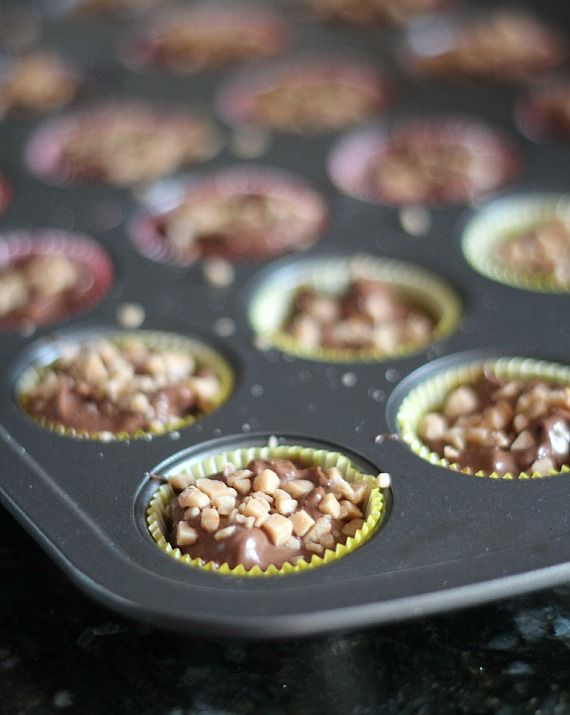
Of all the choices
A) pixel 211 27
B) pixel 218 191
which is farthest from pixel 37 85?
pixel 218 191

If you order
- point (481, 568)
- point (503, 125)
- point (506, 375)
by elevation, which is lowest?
point (503, 125)

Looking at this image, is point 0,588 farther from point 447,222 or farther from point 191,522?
point 447,222

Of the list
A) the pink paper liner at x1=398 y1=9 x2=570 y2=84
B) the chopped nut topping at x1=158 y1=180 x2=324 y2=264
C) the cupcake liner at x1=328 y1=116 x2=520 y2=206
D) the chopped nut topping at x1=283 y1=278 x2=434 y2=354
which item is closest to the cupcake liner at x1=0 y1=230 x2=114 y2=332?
the chopped nut topping at x1=158 y1=180 x2=324 y2=264

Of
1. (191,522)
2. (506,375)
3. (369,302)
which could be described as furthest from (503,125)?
(191,522)

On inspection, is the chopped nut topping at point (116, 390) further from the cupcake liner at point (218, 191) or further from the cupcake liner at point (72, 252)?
the cupcake liner at point (218, 191)

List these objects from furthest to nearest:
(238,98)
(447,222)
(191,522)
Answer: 1. (238,98)
2. (447,222)
3. (191,522)

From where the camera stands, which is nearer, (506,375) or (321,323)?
(506,375)

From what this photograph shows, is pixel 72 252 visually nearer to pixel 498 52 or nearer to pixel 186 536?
pixel 186 536
